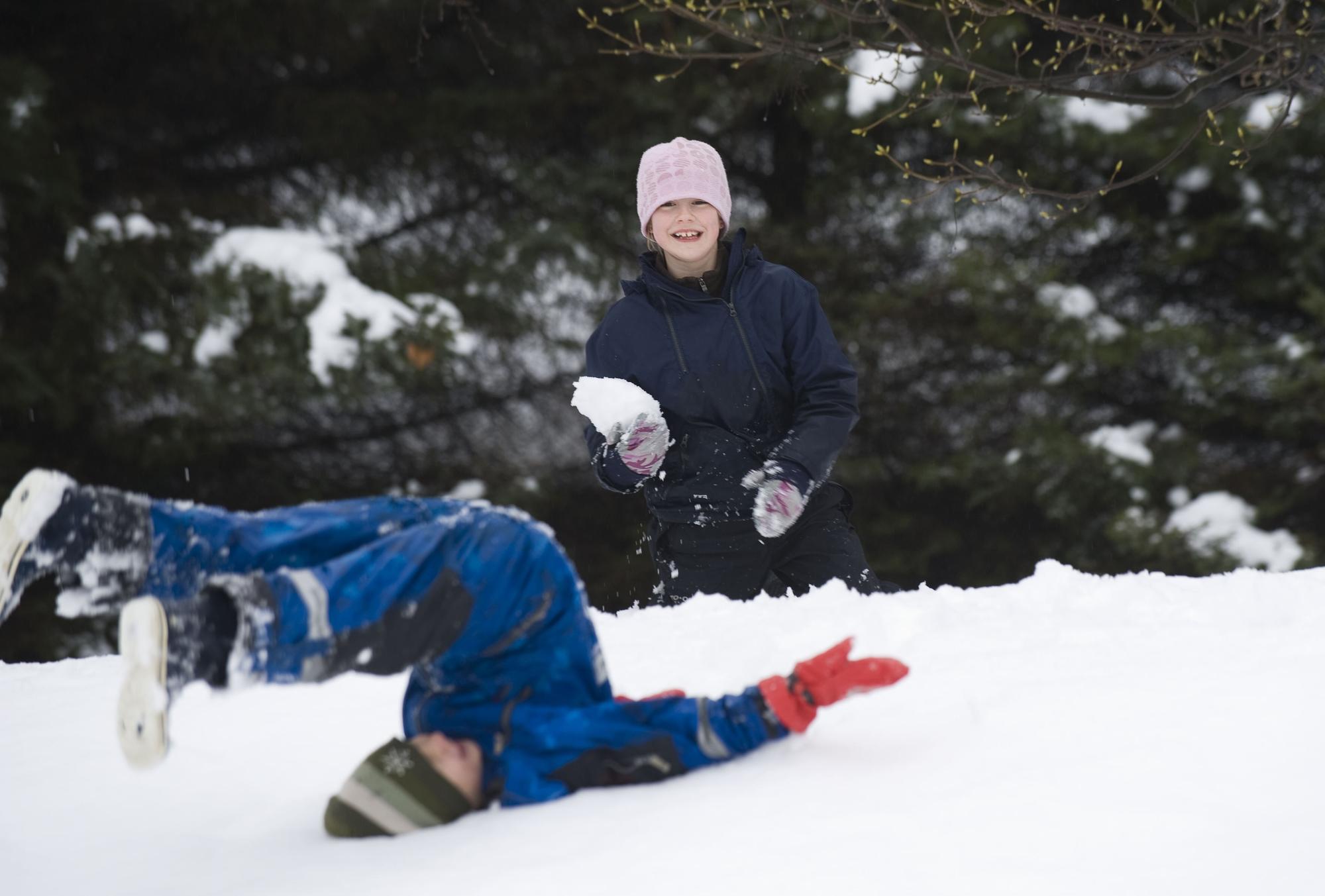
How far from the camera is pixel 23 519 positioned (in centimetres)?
177

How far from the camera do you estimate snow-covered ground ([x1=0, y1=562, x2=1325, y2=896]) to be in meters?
1.49

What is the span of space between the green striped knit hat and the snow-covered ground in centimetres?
4

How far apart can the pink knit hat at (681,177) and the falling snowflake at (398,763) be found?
1.93 meters

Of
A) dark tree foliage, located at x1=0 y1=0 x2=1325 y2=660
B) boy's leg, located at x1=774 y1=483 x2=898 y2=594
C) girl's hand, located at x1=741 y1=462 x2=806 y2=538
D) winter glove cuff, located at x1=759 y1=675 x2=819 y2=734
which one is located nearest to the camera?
winter glove cuff, located at x1=759 y1=675 x2=819 y2=734

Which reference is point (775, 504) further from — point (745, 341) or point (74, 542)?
point (74, 542)

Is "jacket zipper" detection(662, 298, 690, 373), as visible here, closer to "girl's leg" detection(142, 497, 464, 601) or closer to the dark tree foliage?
"girl's leg" detection(142, 497, 464, 601)

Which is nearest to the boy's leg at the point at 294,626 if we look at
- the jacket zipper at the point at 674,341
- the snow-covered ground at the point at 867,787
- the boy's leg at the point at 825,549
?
the snow-covered ground at the point at 867,787

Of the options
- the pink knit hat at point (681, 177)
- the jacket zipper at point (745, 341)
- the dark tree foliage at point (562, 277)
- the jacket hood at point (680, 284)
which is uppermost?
the dark tree foliage at point (562, 277)

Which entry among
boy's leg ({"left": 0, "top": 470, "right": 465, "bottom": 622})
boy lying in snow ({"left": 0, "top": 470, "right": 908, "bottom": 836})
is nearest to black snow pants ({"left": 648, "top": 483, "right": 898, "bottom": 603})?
boy lying in snow ({"left": 0, "top": 470, "right": 908, "bottom": 836})

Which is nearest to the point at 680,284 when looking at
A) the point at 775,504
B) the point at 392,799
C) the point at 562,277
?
the point at 775,504

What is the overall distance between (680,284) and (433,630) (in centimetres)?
178

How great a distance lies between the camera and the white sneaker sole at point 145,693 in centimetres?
155

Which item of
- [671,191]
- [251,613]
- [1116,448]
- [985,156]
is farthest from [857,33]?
[251,613]

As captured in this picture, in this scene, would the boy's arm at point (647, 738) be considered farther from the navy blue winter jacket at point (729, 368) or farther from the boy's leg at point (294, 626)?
the navy blue winter jacket at point (729, 368)
